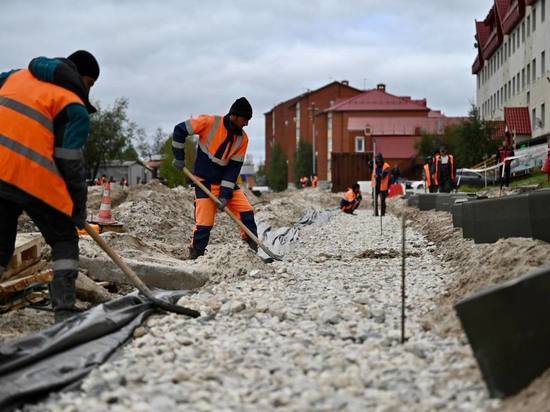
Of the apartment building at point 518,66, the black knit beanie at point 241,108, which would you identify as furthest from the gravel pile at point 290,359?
the apartment building at point 518,66

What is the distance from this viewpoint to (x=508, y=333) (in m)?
3.70

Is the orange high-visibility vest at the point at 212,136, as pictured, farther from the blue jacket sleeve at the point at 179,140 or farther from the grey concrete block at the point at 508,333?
the grey concrete block at the point at 508,333

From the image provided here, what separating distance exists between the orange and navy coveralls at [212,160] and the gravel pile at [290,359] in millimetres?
1949

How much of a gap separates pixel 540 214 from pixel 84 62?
4.03 meters

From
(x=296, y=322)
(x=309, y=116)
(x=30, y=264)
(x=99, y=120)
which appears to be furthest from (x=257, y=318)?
(x=309, y=116)

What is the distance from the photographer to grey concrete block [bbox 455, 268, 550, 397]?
3.65 metres

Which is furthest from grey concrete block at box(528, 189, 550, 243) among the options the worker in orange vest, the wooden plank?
the worker in orange vest

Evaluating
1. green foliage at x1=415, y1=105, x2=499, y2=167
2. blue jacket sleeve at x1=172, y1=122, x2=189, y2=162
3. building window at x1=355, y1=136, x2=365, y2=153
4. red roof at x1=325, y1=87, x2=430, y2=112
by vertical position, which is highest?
red roof at x1=325, y1=87, x2=430, y2=112

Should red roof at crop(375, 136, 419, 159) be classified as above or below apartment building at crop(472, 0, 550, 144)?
below

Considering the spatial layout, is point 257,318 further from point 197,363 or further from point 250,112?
point 250,112

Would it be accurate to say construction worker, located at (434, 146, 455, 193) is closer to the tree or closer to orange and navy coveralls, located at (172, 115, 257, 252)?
orange and navy coveralls, located at (172, 115, 257, 252)

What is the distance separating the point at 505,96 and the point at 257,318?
155 ft

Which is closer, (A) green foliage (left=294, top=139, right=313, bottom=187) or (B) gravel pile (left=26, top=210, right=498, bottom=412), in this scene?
(B) gravel pile (left=26, top=210, right=498, bottom=412)

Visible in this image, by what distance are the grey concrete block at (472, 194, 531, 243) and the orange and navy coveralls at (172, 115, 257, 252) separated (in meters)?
2.65
